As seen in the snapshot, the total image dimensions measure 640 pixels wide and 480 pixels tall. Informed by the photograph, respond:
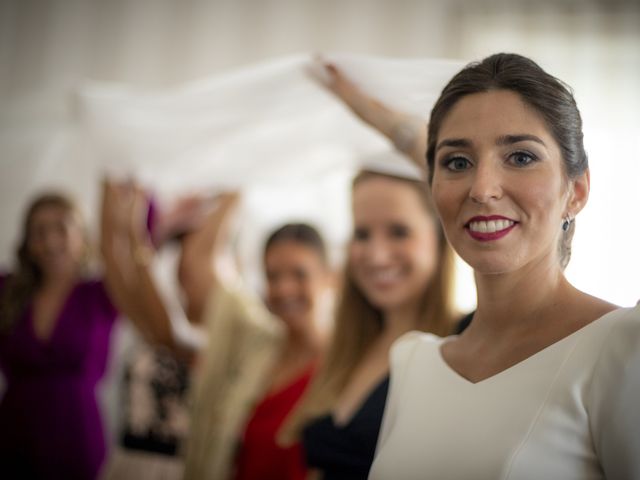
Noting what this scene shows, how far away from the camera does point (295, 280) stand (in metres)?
1.85

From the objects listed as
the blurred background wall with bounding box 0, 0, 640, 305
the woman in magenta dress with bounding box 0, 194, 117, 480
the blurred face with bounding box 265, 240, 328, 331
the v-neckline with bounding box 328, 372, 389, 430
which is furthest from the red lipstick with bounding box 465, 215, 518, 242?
the blurred background wall with bounding box 0, 0, 640, 305

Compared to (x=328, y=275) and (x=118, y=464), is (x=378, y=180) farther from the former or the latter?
(x=118, y=464)

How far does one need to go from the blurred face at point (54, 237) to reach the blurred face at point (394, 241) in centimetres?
114

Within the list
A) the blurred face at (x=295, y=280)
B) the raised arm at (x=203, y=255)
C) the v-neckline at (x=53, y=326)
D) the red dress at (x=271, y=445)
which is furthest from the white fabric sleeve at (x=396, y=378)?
the v-neckline at (x=53, y=326)

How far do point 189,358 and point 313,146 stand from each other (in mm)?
902

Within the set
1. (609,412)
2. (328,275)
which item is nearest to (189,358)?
(328,275)

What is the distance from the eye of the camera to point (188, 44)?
138 inches

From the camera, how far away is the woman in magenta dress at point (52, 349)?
192cm

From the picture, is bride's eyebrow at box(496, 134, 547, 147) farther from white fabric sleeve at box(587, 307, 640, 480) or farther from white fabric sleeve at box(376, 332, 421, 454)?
white fabric sleeve at box(376, 332, 421, 454)

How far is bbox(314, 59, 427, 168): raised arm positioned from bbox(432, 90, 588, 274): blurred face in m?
0.26

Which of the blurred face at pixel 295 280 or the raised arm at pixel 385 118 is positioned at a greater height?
the raised arm at pixel 385 118

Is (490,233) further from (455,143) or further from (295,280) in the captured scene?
(295,280)

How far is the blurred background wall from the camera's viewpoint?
311 centimetres

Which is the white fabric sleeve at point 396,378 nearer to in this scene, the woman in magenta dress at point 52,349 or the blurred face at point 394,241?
the blurred face at point 394,241
